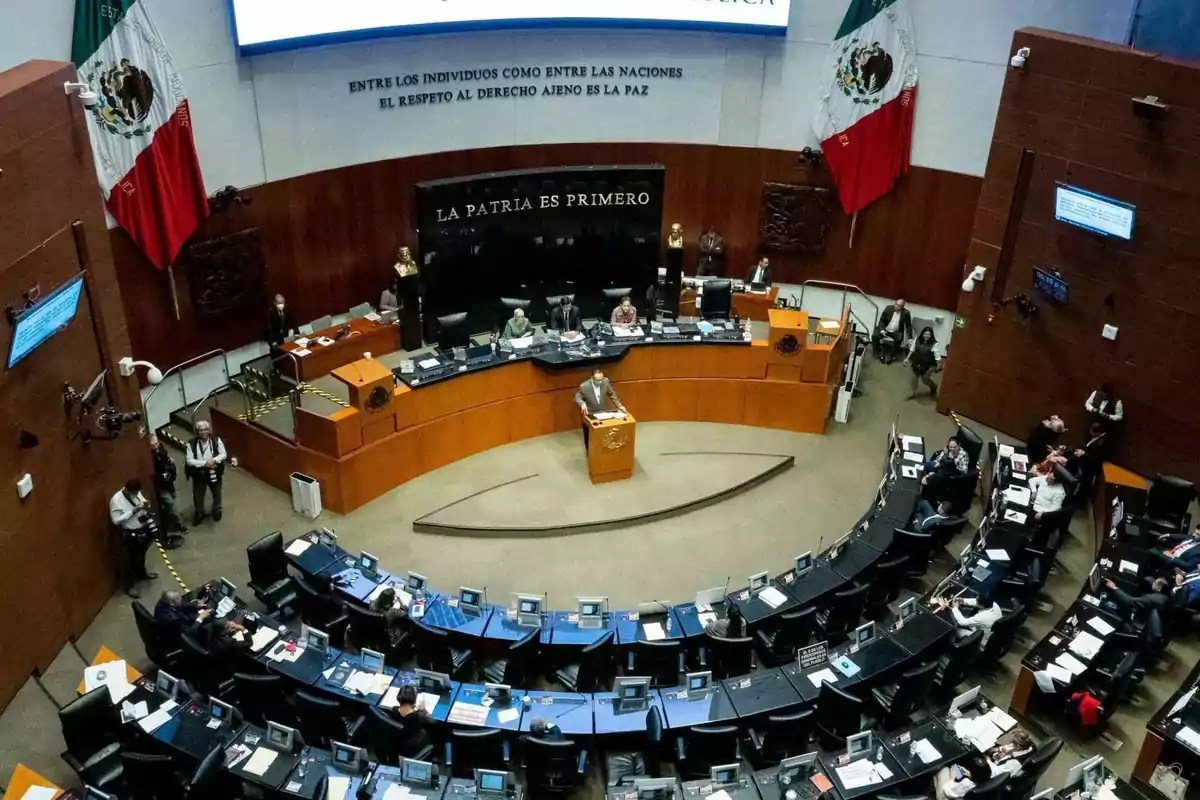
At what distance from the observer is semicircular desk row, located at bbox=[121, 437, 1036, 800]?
955cm

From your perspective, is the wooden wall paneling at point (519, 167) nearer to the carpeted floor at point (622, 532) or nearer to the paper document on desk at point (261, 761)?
the carpeted floor at point (622, 532)

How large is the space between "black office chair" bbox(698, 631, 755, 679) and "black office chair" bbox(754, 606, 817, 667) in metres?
0.29

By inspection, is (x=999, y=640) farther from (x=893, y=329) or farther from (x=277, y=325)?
(x=277, y=325)

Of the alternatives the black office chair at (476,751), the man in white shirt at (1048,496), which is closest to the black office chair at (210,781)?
the black office chair at (476,751)

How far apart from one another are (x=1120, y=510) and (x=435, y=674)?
8.95 metres

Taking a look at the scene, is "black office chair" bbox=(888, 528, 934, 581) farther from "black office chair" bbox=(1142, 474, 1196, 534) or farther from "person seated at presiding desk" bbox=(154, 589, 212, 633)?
"person seated at presiding desk" bbox=(154, 589, 212, 633)

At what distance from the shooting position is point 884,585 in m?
12.1

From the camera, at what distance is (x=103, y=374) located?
37.9 feet

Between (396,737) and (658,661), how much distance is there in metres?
2.84

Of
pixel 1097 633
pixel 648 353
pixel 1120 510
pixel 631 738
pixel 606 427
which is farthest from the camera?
pixel 648 353

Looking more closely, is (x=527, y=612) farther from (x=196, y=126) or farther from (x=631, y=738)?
(x=196, y=126)

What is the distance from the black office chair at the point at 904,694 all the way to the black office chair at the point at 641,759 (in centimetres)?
236

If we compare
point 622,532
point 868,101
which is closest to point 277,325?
point 622,532

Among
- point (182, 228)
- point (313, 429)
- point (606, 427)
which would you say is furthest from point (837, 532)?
point (182, 228)
